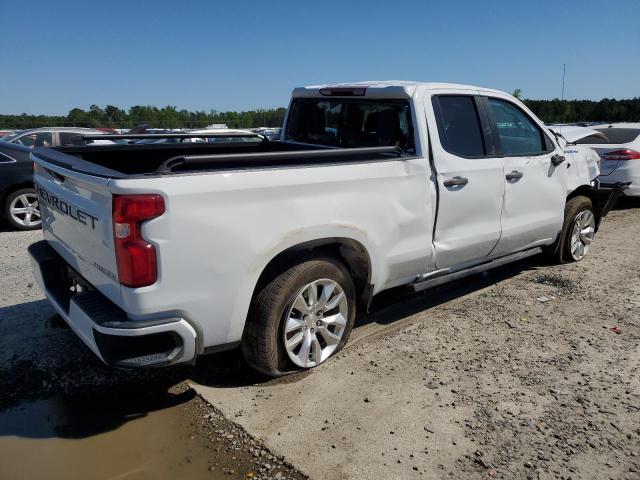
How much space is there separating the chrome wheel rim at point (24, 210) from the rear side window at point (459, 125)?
691 centimetres

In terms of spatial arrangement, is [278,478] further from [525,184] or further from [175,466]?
[525,184]

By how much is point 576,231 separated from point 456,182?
2657 mm

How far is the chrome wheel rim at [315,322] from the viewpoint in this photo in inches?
137

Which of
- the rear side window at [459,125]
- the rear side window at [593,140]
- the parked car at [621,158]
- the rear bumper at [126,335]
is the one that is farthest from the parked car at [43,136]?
the parked car at [621,158]

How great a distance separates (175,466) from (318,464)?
2.42 ft

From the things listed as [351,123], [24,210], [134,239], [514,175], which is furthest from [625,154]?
[24,210]

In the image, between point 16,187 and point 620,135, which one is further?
point 620,135

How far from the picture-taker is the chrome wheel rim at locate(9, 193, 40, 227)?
842 cm

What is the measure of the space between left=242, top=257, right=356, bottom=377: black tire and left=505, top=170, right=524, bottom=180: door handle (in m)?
2.04

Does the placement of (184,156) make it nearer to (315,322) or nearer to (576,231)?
(315,322)

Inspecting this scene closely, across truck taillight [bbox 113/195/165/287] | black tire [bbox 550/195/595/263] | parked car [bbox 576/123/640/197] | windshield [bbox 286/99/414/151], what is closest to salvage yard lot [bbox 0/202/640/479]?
black tire [bbox 550/195/595/263]

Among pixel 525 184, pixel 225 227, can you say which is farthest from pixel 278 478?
pixel 525 184

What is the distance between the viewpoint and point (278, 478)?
2670 millimetres

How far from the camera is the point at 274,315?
10.8ft
